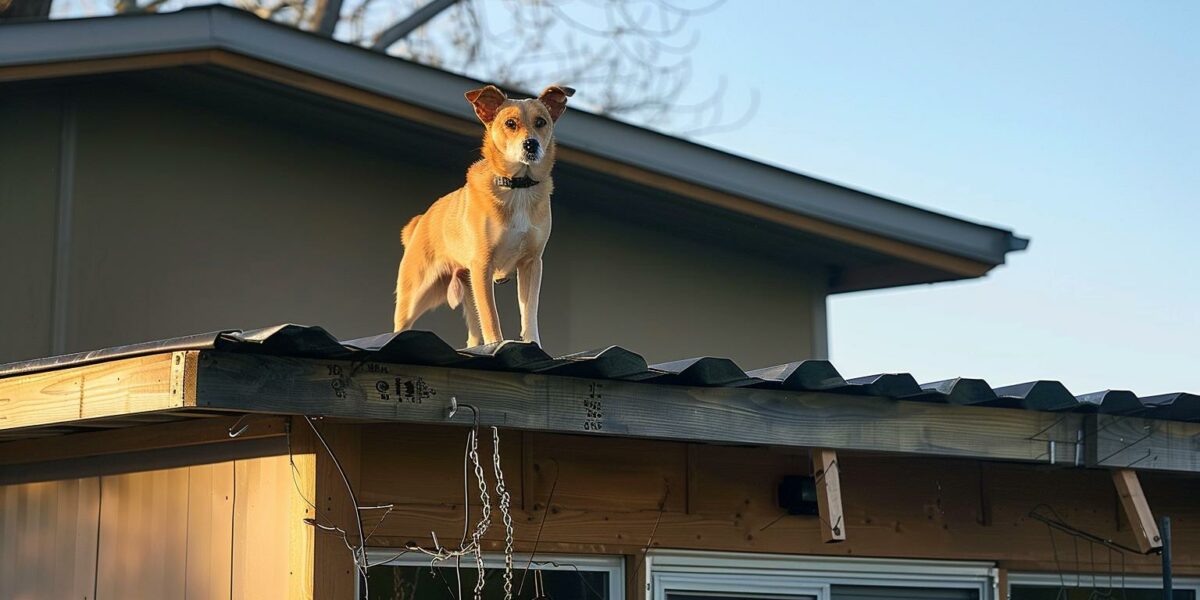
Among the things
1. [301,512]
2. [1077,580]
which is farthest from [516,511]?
[1077,580]

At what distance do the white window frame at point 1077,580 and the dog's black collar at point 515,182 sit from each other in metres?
2.78

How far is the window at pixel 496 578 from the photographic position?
5.30 metres

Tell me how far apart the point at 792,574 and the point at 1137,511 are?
1388 millimetres

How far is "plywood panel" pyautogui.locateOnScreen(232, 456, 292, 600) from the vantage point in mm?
5086

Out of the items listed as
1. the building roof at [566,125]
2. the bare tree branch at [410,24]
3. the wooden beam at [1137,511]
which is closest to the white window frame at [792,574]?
the wooden beam at [1137,511]

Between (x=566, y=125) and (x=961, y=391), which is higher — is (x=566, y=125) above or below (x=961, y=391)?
above

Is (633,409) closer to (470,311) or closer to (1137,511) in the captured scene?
(470,311)

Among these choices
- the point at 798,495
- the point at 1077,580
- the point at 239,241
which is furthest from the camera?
the point at 239,241

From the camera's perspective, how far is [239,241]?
25.3 feet

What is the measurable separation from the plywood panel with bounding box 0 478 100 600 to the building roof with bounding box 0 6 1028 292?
1.97 meters

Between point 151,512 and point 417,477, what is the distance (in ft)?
3.35

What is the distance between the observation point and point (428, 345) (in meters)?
4.46

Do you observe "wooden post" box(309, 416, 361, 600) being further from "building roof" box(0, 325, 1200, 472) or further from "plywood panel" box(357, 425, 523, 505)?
"building roof" box(0, 325, 1200, 472)

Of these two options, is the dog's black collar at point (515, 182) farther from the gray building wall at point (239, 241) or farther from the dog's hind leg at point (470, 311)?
the gray building wall at point (239, 241)
